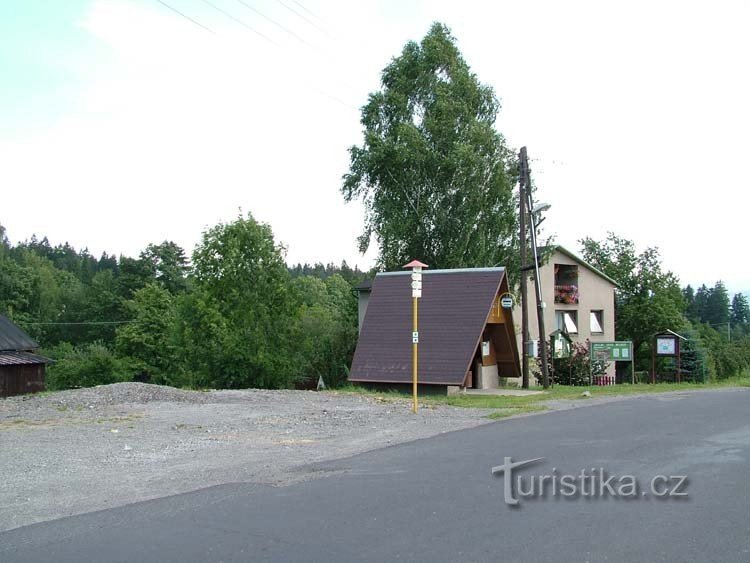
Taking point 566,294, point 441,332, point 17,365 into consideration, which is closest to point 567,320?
point 566,294

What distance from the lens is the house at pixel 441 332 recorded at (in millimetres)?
23609

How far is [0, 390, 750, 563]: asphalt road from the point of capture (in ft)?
19.2

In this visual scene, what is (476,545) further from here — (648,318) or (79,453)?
(648,318)

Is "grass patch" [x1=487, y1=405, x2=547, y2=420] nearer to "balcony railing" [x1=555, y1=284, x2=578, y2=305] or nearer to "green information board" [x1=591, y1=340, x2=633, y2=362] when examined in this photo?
"green information board" [x1=591, y1=340, x2=633, y2=362]

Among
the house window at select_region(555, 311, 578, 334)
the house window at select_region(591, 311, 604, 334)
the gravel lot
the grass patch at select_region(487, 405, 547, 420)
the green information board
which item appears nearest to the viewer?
the gravel lot

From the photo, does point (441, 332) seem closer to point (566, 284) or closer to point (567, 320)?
point (567, 320)

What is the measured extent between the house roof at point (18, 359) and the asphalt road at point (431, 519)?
4231 cm

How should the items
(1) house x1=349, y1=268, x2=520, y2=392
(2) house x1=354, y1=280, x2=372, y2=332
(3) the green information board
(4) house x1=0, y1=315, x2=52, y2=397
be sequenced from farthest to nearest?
(4) house x1=0, y1=315, x2=52, y2=397, (2) house x1=354, y1=280, x2=372, y2=332, (3) the green information board, (1) house x1=349, y1=268, x2=520, y2=392

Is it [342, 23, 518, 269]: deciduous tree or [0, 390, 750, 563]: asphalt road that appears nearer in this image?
[0, 390, 750, 563]: asphalt road

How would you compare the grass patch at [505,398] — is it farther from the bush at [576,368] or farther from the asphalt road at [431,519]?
the asphalt road at [431,519]

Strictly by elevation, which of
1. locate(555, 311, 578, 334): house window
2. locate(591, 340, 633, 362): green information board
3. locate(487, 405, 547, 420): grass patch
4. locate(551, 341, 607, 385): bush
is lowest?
locate(487, 405, 547, 420): grass patch

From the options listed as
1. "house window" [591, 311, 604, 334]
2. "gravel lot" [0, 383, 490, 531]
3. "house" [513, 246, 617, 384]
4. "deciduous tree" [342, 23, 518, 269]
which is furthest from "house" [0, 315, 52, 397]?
"house window" [591, 311, 604, 334]

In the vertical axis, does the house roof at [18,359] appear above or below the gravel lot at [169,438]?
above

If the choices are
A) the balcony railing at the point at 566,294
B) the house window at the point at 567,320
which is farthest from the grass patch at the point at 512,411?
the house window at the point at 567,320
